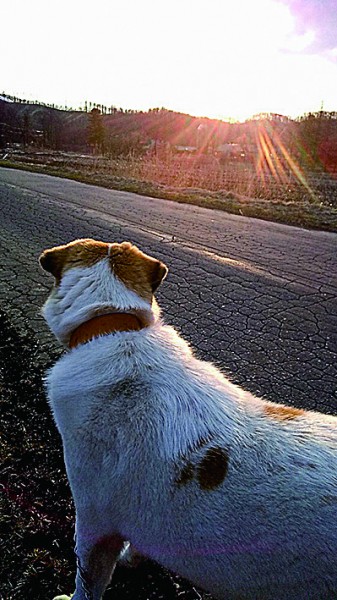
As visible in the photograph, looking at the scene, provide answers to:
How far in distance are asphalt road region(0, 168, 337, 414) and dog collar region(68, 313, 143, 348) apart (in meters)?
1.98

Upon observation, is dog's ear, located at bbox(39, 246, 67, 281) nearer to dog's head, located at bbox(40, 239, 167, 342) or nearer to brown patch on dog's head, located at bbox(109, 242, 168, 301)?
dog's head, located at bbox(40, 239, 167, 342)

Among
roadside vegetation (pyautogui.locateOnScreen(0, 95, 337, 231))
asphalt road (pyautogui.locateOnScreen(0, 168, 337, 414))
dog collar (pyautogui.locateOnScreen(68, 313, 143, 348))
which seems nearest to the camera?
dog collar (pyautogui.locateOnScreen(68, 313, 143, 348))

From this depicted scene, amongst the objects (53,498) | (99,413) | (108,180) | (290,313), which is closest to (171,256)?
(290,313)

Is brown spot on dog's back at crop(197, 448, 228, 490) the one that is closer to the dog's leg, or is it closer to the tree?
the dog's leg

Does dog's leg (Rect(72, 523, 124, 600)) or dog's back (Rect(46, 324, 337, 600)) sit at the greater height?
dog's back (Rect(46, 324, 337, 600))

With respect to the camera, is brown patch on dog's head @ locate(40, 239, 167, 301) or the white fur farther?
brown patch on dog's head @ locate(40, 239, 167, 301)

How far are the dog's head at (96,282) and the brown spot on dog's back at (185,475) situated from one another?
2.47 ft

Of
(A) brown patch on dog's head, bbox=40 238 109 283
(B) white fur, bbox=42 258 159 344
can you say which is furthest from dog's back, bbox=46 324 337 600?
(A) brown patch on dog's head, bbox=40 238 109 283

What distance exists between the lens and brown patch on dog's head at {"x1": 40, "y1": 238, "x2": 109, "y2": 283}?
2.26 metres

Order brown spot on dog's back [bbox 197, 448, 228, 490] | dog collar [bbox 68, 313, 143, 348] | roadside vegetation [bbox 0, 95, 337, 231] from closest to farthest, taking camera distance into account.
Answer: brown spot on dog's back [bbox 197, 448, 228, 490] < dog collar [bbox 68, 313, 143, 348] < roadside vegetation [bbox 0, 95, 337, 231]

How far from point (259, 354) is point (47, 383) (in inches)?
104

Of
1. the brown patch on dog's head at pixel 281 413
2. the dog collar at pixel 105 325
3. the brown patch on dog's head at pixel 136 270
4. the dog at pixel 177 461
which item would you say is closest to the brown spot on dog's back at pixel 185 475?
the dog at pixel 177 461

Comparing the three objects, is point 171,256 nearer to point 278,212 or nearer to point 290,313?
point 290,313

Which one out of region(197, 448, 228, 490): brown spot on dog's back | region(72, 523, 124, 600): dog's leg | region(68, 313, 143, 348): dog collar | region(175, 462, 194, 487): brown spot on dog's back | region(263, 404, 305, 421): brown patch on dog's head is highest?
region(68, 313, 143, 348): dog collar
